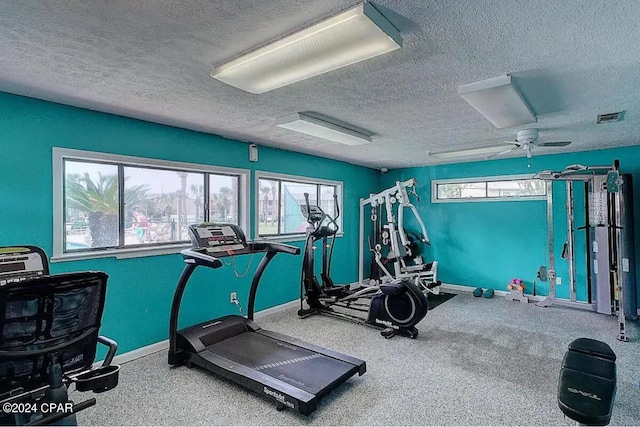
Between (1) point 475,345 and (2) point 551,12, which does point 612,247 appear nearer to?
(1) point 475,345

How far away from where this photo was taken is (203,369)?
3.04 meters

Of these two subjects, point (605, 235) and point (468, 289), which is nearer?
point (605, 235)

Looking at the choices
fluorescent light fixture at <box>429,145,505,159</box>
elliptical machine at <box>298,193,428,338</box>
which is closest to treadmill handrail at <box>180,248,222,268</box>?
elliptical machine at <box>298,193,428,338</box>

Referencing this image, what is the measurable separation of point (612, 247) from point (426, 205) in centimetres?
284

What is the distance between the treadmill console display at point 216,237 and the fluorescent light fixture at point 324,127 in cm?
116

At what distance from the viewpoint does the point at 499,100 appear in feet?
8.63

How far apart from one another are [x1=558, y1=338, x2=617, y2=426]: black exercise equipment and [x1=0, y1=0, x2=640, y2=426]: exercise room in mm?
13

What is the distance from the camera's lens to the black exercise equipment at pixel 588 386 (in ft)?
4.99

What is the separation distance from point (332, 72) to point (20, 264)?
84.7 inches

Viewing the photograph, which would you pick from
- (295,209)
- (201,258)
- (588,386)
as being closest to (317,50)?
(201,258)

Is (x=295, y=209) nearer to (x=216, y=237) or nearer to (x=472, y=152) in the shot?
(x=216, y=237)

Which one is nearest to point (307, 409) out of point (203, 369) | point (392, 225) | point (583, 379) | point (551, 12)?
point (203, 369)

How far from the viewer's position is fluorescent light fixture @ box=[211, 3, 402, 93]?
61.4 inches

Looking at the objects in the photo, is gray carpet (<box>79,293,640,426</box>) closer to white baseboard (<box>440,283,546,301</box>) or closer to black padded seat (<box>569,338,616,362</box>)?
black padded seat (<box>569,338,616,362</box>)
